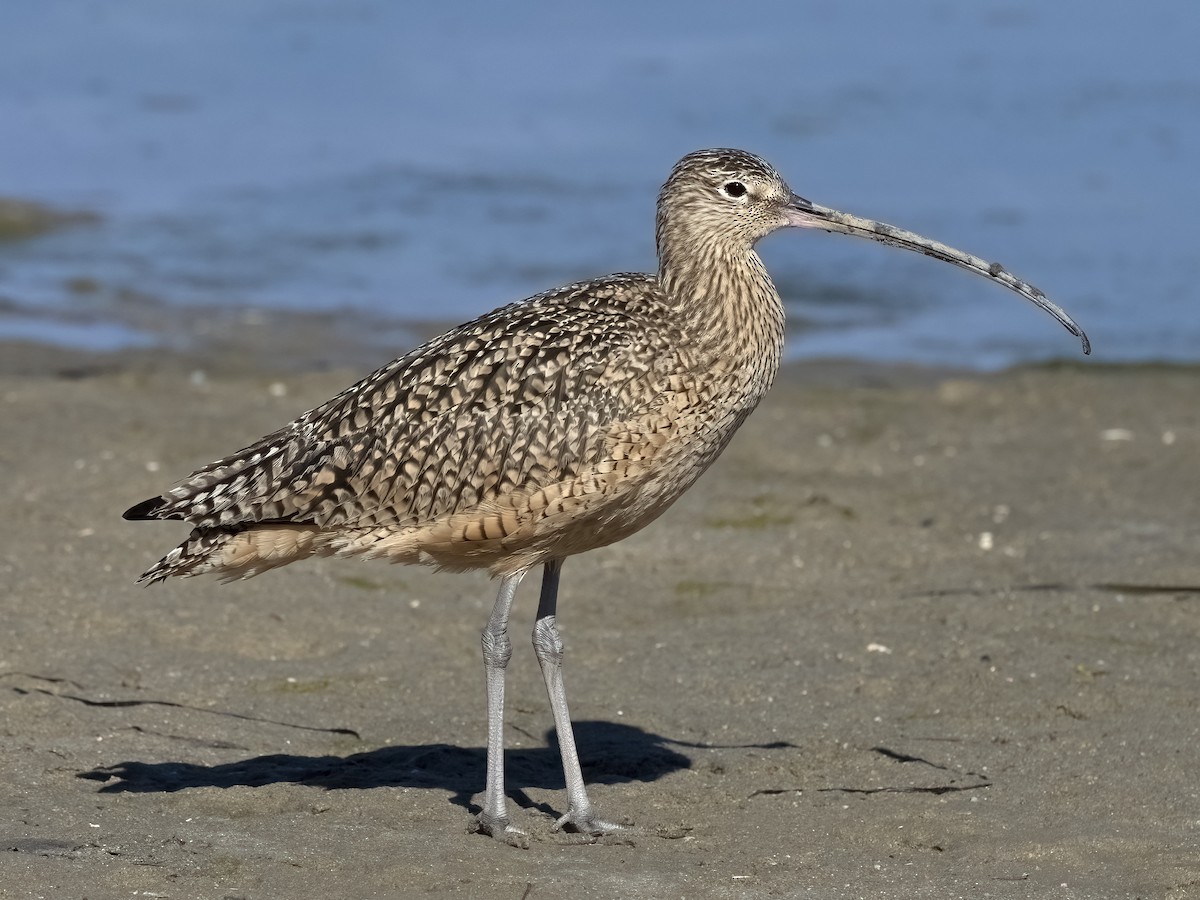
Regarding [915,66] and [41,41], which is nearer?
[915,66]

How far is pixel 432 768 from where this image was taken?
7.61m

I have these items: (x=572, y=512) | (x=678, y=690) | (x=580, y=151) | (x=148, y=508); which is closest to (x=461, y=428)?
(x=572, y=512)

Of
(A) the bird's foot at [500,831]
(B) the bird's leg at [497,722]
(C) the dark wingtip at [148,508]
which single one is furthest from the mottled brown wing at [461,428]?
(A) the bird's foot at [500,831]

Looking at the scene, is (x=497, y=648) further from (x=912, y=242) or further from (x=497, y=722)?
(x=912, y=242)

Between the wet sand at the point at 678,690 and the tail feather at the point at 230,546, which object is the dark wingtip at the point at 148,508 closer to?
the tail feather at the point at 230,546

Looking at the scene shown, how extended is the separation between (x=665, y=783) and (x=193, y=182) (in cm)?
1511

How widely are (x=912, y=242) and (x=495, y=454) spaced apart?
169 cm

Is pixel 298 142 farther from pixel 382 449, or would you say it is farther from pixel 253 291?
pixel 382 449

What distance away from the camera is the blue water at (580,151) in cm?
1747

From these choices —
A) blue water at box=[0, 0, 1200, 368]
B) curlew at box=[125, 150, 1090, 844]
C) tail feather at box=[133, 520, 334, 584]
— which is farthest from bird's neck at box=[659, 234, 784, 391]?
blue water at box=[0, 0, 1200, 368]

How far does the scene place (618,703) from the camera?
843 centimetres

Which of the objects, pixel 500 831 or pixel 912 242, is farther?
pixel 912 242

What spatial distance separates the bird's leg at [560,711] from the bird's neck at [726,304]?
3.30 feet

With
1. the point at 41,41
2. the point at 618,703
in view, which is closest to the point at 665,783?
the point at 618,703
